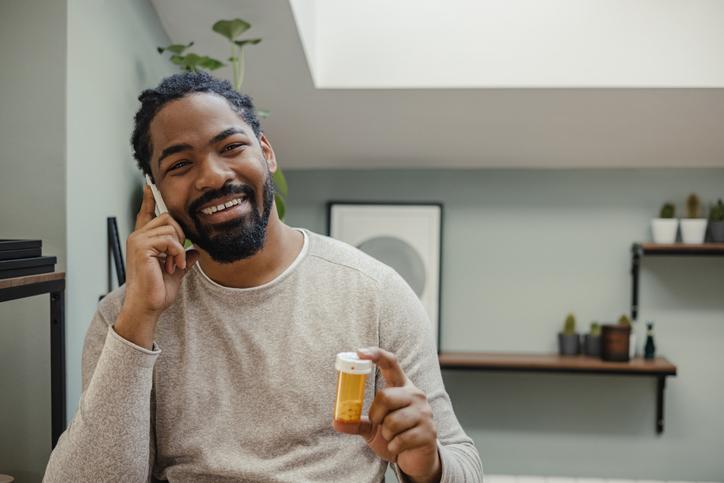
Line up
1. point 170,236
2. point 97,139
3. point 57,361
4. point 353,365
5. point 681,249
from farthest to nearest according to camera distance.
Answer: point 681,249 → point 97,139 → point 57,361 → point 170,236 → point 353,365

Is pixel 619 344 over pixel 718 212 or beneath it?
beneath

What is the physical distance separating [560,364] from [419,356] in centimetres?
183

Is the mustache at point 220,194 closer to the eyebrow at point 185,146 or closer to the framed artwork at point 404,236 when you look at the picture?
the eyebrow at point 185,146

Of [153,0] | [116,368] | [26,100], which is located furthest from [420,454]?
[153,0]

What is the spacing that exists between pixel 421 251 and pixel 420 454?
2098 millimetres

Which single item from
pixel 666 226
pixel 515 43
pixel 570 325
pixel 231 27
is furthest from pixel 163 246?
pixel 666 226

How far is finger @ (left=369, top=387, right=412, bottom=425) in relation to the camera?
90cm

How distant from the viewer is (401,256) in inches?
120

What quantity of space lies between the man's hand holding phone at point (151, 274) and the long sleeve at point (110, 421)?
0.03 metres

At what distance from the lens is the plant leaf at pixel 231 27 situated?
1.83m

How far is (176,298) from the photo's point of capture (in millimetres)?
1239

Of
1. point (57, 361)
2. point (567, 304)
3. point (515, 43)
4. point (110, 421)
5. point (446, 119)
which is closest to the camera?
point (110, 421)

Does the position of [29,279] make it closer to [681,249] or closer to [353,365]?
[353,365]

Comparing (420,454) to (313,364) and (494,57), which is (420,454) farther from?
(494,57)
